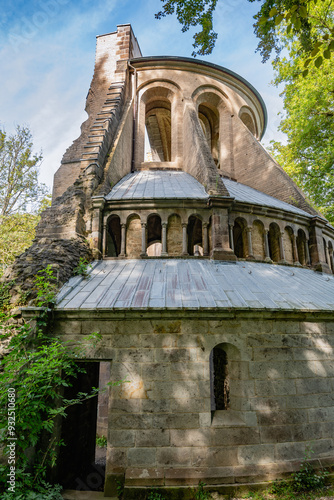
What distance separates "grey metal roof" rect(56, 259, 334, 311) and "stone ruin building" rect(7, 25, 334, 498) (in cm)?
4

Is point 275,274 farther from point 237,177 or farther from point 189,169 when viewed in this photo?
point 237,177

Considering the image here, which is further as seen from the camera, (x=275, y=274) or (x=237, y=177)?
(x=237, y=177)

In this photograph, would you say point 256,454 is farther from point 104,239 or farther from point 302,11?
point 302,11

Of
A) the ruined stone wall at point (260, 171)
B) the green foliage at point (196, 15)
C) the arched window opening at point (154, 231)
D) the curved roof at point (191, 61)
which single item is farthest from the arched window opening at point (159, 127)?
the green foliage at point (196, 15)

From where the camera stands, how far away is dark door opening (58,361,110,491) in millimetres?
6031

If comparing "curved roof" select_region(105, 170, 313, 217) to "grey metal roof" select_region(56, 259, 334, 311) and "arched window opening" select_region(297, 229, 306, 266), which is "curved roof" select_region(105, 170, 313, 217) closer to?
"arched window opening" select_region(297, 229, 306, 266)

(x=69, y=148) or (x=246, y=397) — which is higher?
(x=69, y=148)

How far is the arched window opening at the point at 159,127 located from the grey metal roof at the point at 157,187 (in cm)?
535

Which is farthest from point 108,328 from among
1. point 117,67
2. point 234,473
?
point 117,67

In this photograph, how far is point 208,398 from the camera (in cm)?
504

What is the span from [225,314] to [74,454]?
495cm

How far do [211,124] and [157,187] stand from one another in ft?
26.6

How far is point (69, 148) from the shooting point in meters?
13.0

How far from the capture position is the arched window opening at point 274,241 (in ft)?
28.4
